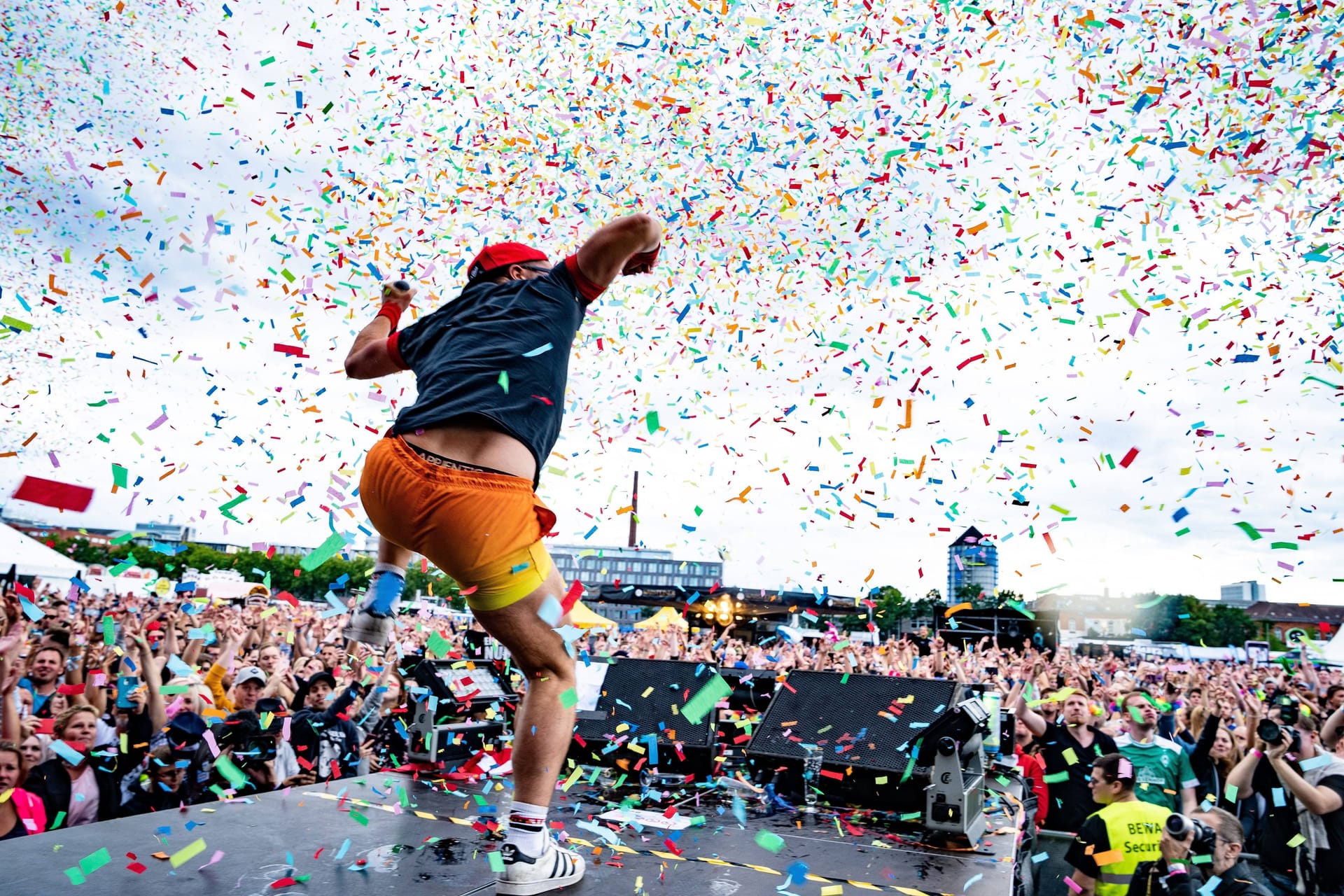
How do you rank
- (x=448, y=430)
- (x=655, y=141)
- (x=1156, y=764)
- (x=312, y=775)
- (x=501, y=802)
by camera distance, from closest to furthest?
(x=448, y=430)
(x=501, y=802)
(x=655, y=141)
(x=312, y=775)
(x=1156, y=764)

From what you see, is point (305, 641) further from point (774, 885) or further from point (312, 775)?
point (774, 885)

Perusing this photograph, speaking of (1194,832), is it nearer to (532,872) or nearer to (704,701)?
(704,701)

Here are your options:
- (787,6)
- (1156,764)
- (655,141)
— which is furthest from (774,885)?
(1156,764)

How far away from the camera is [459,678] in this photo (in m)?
4.30

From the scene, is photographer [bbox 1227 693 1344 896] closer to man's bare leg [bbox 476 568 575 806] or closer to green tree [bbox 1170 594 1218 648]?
man's bare leg [bbox 476 568 575 806]

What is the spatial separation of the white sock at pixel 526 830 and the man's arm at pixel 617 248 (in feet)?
4.37

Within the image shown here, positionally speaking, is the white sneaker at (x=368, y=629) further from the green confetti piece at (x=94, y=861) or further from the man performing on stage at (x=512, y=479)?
the green confetti piece at (x=94, y=861)

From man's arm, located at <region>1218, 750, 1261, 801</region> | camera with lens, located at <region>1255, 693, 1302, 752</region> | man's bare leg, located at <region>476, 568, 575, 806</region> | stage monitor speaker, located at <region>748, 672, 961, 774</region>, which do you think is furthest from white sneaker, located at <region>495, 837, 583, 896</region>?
man's arm, located at <region>1218, 750, 1261, 801</region>

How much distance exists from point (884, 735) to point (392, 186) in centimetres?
354

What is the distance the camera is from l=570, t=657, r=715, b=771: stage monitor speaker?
3.93 m

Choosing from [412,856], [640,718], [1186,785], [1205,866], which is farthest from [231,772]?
[1186,785]

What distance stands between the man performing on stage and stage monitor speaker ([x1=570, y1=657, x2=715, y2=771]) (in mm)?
1889

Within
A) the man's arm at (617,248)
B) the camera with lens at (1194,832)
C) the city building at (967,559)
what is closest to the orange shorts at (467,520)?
the man's arm at (617,248)

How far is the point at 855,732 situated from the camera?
362 cm
